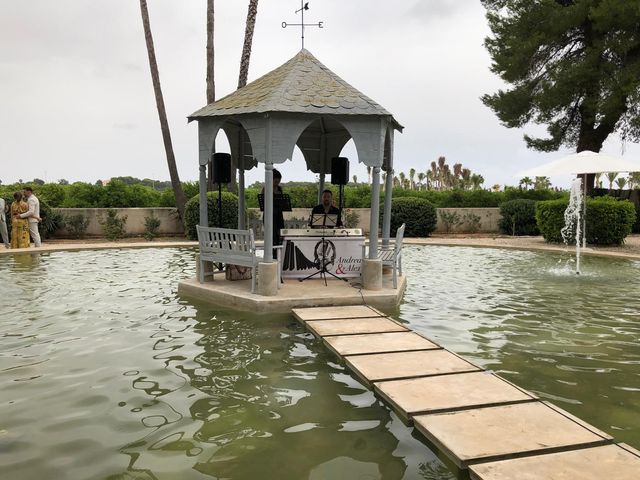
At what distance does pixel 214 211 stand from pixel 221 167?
26.1 feet

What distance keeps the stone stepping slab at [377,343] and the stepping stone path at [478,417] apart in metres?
0.01

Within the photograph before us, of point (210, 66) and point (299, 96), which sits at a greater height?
point (210, 66)

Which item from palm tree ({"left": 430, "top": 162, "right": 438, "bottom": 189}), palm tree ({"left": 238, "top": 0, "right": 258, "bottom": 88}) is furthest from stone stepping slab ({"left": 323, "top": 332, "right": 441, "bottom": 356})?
palm tree ({"left": 430, "top": 162, "right": 438, "bottom": 189})

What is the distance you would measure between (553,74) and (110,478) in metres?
24.8

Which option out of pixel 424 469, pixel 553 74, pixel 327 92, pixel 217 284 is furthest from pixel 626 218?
pixel 424 469

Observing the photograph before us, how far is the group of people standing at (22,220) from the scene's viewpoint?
53.9ft

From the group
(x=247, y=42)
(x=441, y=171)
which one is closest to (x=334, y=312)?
(x=247, y=42)

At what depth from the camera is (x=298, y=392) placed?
502 centimetres

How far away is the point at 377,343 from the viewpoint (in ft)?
20.8

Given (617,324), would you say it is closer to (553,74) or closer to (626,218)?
(626,218)

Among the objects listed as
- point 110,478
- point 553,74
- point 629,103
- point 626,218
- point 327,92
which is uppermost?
point 553,74

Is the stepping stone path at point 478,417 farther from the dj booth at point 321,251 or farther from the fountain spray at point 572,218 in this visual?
the fountain spray at point 572,218

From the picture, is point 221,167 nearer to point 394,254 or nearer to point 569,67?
point 394,254

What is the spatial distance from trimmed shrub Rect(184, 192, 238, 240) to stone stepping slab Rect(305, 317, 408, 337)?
430 inches
